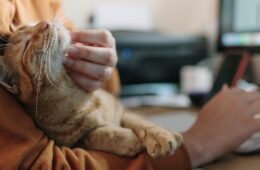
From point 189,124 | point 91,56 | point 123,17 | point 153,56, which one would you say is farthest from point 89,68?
point 123,17

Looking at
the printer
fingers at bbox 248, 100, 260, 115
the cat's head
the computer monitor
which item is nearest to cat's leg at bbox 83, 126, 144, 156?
the cat's head

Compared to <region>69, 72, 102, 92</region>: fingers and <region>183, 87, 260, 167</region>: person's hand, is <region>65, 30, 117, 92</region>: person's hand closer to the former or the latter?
<region>69, 72, 102, 92</region>: fingers

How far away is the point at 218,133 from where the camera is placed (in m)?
0.73

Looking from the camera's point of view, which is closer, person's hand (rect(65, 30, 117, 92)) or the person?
the person

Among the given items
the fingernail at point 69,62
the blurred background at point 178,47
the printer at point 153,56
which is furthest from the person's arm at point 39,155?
the printer at point 153,56

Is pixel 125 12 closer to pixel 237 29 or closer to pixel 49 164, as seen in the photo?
pixel 237 29

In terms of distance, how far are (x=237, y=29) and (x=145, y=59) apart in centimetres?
44

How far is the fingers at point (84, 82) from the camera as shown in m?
0.74

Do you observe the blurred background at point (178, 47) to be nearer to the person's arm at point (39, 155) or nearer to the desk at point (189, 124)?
the desk at point (189, 124)

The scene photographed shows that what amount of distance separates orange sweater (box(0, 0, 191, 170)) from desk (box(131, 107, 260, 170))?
3.2 inches

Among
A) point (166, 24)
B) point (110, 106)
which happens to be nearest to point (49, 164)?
point (110, 106)

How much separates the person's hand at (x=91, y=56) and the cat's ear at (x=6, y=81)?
106 millimetres

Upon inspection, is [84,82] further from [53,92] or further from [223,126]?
[223,126]

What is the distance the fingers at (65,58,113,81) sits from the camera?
2.33ft
